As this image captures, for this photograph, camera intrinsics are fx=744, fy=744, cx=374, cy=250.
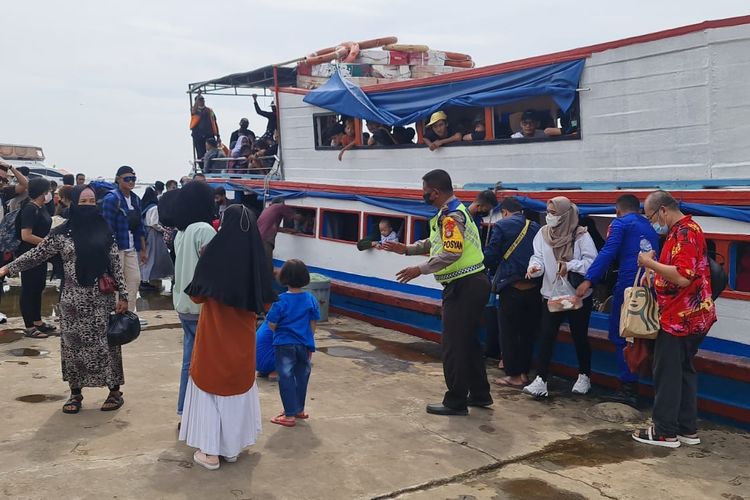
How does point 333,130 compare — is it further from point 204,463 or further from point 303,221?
point 204,463

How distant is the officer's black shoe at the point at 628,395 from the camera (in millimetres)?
6199

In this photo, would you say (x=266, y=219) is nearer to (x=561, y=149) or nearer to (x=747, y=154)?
(x=561, y=149)

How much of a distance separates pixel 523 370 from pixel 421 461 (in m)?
2.31

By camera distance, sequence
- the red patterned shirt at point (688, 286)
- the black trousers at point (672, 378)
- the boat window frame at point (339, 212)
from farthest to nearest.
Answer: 1. the boat window frame at point (339, 212)
2. the black trousers at point (672, 378)
3. the red patterned shirt at point (688, 286)

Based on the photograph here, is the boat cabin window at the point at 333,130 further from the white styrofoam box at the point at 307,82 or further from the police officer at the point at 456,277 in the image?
the police officer at the point at 456,277

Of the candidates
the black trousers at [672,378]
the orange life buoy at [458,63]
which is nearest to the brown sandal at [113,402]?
the black trousers at [672,378]

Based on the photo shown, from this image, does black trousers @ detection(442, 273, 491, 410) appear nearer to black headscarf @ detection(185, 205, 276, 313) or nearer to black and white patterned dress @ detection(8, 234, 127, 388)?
black headscarf @ detection(185, 205, 276, 313)

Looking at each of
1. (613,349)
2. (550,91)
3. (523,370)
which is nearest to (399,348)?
(523,370)

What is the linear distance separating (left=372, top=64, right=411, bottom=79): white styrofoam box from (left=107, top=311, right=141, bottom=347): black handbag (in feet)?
22.1

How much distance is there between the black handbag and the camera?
531 centimetres

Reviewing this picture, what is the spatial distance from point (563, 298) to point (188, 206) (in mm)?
3191

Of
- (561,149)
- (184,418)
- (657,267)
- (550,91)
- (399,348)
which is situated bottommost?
(399,348)

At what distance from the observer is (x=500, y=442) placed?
5.18 meters

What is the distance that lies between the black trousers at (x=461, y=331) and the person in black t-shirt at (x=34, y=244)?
14.0ft
